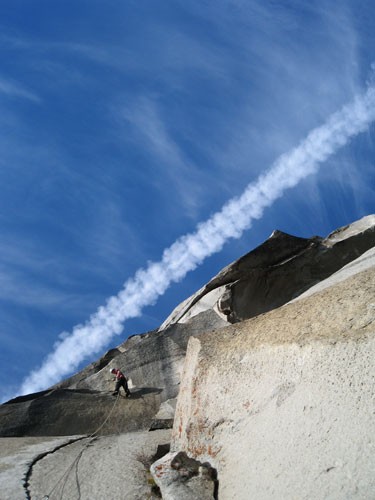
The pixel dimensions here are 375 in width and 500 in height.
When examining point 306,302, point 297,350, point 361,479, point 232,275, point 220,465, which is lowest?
point 361,479

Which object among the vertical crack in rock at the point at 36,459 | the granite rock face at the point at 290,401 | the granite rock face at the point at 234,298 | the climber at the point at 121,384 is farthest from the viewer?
the granite rock face at the point at 234,298

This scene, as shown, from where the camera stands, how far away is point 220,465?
7.36 meters

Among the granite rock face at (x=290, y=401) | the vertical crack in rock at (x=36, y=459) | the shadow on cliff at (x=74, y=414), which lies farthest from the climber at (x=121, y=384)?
the granite rock face at (x=290, y=401)

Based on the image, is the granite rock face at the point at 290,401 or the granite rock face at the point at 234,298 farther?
the granite rock face at the point at 234,298

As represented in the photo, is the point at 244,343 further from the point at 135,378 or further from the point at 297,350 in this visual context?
the point at 135,378

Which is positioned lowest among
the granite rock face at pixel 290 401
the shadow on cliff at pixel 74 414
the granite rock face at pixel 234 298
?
the granite rock face at pixel 290 401

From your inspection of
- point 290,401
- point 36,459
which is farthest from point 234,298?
point 290,401

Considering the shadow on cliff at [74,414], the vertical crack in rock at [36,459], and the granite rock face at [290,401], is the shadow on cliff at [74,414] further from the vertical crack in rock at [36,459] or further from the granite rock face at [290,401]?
the granite rock face at [290,401]

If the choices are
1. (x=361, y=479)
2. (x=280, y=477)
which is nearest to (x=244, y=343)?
(x=280, y=477)

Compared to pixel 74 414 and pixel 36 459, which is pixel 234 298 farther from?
pixel 36 459

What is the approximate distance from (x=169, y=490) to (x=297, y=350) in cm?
224

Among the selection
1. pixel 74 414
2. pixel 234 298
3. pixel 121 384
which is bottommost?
pixel 74 414

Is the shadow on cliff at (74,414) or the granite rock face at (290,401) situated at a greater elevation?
the shadow on cliff at (74,414)

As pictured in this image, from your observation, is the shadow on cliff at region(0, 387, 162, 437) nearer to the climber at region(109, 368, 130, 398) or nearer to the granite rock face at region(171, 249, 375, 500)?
the climber at region(109, 368, 130, 398)
